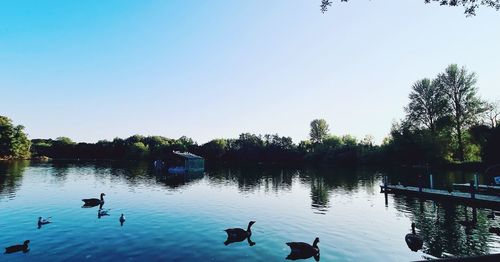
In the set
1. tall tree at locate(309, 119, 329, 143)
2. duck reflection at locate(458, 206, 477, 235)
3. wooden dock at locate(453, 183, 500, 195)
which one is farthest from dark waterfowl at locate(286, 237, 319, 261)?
tall tree at locate(309, 119, 329, 143)

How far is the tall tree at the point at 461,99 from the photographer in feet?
274

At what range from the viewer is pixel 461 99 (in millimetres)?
84875

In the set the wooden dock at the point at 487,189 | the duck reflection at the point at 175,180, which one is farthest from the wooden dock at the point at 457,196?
the duck reflection at the point at 175,180

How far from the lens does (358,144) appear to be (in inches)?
5482

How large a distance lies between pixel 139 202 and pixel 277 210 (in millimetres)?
17304

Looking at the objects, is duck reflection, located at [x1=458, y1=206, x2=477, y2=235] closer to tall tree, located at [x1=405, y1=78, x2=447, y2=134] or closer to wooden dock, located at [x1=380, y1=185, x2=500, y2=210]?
wooden dock, located at [x1=380, y1=185, x2=500, y2=210]

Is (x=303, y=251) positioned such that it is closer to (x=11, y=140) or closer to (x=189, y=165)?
(x=189, y=165)

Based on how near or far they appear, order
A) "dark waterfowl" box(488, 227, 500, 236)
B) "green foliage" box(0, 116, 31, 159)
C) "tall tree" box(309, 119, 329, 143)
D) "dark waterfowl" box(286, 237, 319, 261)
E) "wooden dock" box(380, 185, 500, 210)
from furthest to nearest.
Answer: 1. "tall tree" box(309, 119, 329, 143)
2. "green foliage" box(0, 116, 31, 159)
3. "wooden dock" box(380, 185, 500, 210)
4. "dark waterfowl" box(488, 227, 500, 236)
5. "dark waterfowl" box(286, 237, 319, 261)

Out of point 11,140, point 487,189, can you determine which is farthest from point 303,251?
point 11,140

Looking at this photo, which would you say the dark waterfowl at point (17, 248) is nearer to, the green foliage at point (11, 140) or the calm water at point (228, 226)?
the calm water at point (228, 226)

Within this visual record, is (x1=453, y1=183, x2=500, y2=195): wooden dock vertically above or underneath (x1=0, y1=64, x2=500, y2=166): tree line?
underneath

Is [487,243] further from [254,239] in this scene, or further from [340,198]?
[340,198]

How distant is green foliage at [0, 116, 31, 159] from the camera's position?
443 ft

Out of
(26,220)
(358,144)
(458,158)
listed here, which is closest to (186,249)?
(26,220)
